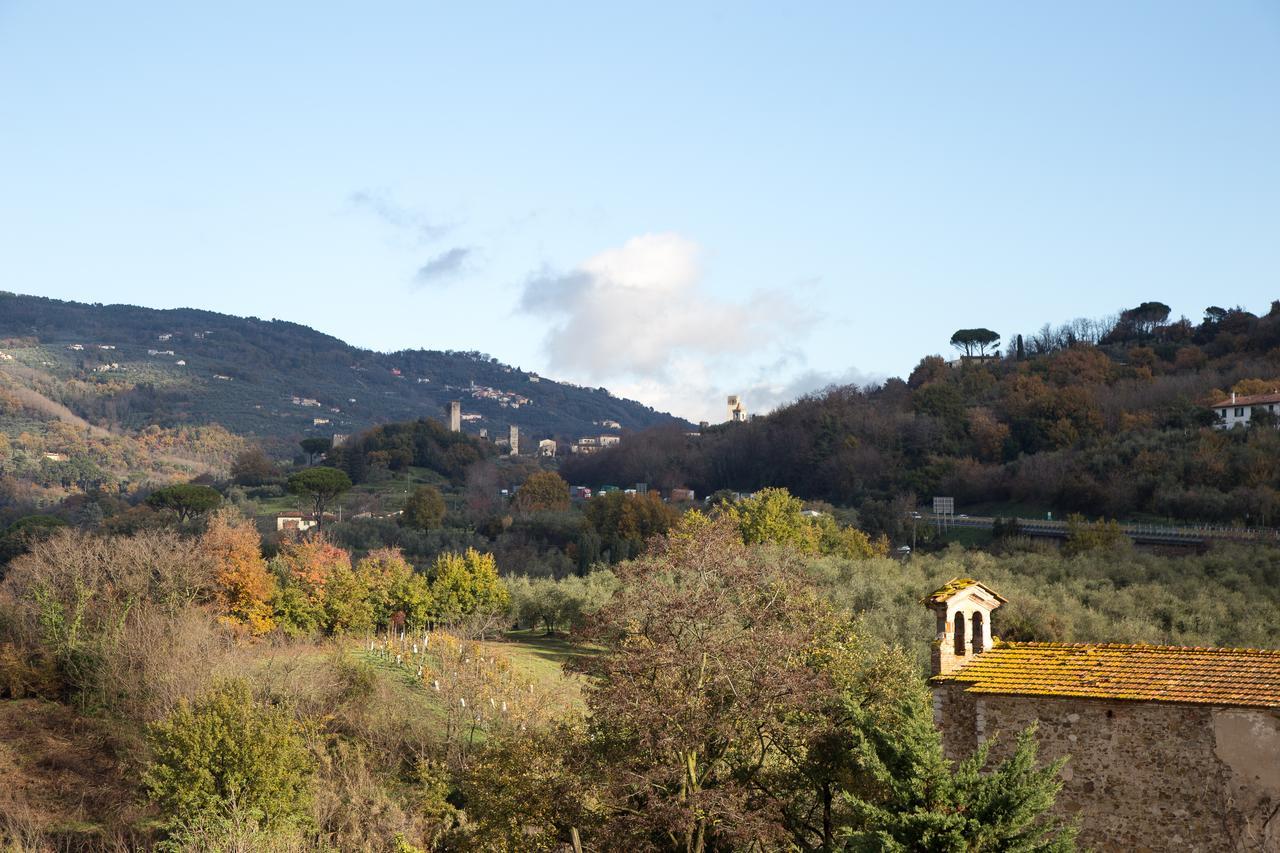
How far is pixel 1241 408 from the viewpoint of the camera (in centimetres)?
7394

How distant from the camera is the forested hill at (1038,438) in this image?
64250mm

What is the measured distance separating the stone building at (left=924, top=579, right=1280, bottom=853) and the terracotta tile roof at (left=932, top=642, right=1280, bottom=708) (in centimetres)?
2

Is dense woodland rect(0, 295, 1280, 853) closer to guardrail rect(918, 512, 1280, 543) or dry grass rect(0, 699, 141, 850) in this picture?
dry grass rect(0, 699, 141, 850)

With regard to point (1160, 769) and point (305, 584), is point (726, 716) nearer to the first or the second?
point (1160, 769)

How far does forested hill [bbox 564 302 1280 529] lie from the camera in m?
64.2

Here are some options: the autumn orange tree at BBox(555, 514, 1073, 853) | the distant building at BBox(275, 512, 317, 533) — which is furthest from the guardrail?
the distant building at BBox(275, 512, 317, 533)

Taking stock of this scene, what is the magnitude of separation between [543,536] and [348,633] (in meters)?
30.7

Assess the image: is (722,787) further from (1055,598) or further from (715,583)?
(1055,598)

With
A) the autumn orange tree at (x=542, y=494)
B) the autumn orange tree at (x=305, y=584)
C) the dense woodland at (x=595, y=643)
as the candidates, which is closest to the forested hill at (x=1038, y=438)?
the dense woodland at (x=595, y=643)

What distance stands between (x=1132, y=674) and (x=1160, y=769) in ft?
4.52

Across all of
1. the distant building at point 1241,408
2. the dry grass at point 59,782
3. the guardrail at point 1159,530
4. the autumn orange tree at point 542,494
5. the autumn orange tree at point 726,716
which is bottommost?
the dry grass at point 59,782

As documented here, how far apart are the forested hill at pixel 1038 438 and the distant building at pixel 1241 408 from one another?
3.56 feet

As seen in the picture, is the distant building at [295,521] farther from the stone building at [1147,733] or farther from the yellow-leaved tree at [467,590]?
the stone building at [1147,733]

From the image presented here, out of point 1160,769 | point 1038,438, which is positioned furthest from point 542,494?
point 1160,769
